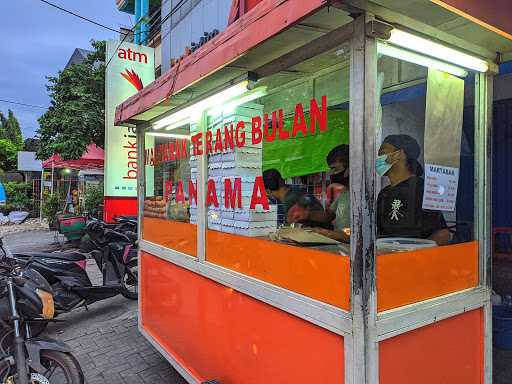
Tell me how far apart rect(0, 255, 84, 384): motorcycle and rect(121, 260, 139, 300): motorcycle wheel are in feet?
7.18

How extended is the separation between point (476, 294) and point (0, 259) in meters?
3.21

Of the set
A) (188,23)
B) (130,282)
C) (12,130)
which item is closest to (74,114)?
(188,23)

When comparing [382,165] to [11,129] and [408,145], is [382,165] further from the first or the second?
[11,129]

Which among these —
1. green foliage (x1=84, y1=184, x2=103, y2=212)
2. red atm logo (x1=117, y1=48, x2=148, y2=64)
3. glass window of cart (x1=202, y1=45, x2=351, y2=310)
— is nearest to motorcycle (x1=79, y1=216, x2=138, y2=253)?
glass window of cart (x1=202, y1=45, x2=351, y2=310)

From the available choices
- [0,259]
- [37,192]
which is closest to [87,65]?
[0,259]

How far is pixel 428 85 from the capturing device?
210cm

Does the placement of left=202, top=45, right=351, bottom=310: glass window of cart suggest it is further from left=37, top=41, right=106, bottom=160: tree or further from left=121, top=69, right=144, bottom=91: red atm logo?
left=37, top=41, right=106, bottom=160: tree

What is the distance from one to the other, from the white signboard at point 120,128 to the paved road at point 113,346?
10.3 ft

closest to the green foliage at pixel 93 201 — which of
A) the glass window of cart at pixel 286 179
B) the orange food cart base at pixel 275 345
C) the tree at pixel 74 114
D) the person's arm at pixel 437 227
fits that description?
the tree at pixel 74 114

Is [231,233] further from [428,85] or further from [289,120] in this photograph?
[428,85]

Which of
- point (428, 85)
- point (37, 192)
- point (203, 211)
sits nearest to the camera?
point (428, 85)

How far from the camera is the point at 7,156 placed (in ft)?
78.8

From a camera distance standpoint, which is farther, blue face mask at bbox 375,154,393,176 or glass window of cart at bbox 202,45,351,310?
glass window of cart at bbox 202,45,351,310

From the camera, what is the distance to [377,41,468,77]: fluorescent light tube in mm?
1692
